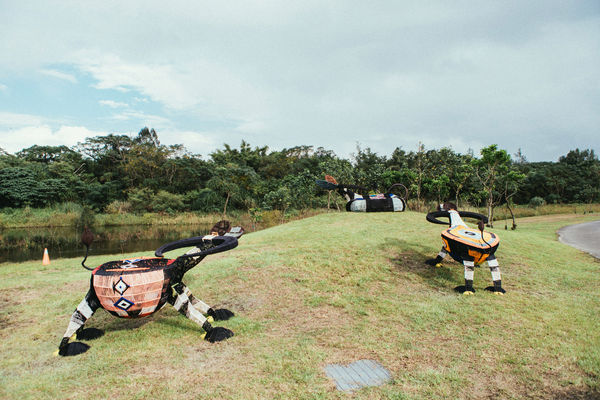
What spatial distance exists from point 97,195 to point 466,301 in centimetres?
3508

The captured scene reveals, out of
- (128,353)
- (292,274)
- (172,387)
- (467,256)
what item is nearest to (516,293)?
(467,256)

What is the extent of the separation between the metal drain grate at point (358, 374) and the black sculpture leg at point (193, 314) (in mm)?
1408

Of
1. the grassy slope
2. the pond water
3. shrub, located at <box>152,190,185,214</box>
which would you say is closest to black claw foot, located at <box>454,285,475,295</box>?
the grassy slope

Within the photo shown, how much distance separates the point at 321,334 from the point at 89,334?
9.46 feet

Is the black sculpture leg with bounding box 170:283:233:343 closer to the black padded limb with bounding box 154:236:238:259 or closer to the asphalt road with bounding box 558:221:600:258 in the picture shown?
the black padded limb with bounding box 154:236:238:259

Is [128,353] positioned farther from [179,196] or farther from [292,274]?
[179,196]

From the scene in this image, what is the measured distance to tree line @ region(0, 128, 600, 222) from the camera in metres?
22.0

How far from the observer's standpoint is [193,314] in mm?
3887

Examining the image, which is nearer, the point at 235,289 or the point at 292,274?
the point at 235,289

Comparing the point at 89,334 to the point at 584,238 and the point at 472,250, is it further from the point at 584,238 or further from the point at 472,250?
the point at 584,238

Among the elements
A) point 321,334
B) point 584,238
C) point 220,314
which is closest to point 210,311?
point 220,314

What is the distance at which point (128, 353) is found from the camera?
362cm

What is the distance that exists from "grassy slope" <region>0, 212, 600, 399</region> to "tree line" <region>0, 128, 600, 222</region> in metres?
14.0

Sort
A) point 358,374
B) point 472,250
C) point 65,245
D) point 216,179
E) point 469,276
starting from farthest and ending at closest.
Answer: point 216,179 → point 65,245 → point 469,276 → point 472,250 → point 358,374
